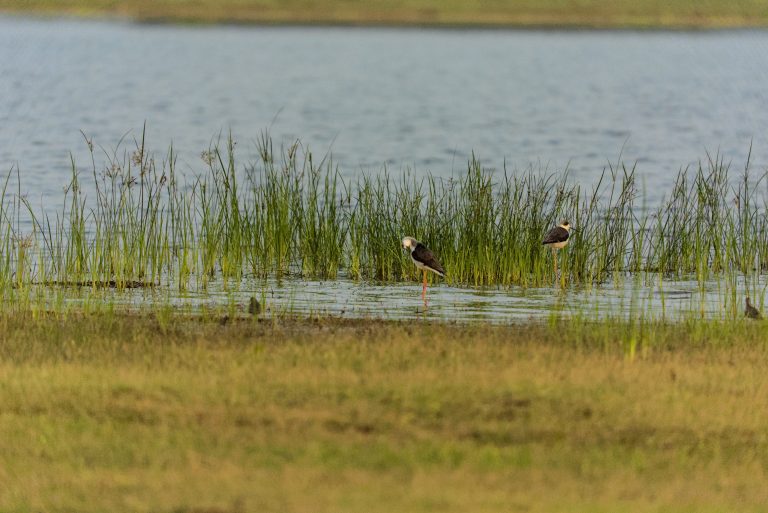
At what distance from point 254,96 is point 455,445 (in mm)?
34678

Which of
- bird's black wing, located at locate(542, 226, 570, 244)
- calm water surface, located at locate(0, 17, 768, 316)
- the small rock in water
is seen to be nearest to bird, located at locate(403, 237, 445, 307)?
calm water surface, located at locate(0, 17, 768, 316)

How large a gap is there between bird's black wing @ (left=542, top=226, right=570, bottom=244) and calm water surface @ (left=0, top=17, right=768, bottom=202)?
530cm

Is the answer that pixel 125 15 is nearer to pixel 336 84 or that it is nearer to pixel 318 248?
pixel 336 84

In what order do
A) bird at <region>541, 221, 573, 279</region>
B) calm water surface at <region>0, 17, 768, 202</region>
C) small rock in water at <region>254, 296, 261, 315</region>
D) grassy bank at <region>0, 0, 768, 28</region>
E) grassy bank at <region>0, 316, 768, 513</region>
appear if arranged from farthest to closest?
grassy bank at <region>0, 0, 768, 28</region>, calm water surface at <region>0, 17, 768, 202</region>, bird at <region>541, 221, 573, 279</region>, small rock in water at <region>254, 296, 261, 315</region>, grassy bank at <region>0, 316, 768, 513</region>

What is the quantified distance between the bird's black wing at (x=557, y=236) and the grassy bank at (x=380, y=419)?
2.64m

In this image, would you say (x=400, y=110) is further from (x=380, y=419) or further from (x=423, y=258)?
(x=380, y=419)

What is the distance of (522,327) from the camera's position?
9.88 m

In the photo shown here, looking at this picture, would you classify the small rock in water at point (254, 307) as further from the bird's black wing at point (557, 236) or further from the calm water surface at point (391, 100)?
the calm water surface at point (391, 100)

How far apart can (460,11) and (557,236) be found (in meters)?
62.2

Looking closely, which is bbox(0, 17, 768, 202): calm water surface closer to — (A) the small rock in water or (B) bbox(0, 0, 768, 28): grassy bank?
(B) bbox(0, 0, 768, 28): grassy bank

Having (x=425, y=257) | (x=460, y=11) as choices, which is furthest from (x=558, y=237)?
(x=460, y=11)

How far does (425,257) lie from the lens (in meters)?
11.5

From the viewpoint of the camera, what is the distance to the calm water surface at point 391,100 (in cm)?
2653

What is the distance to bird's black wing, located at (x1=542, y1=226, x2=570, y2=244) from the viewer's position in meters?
11.9
